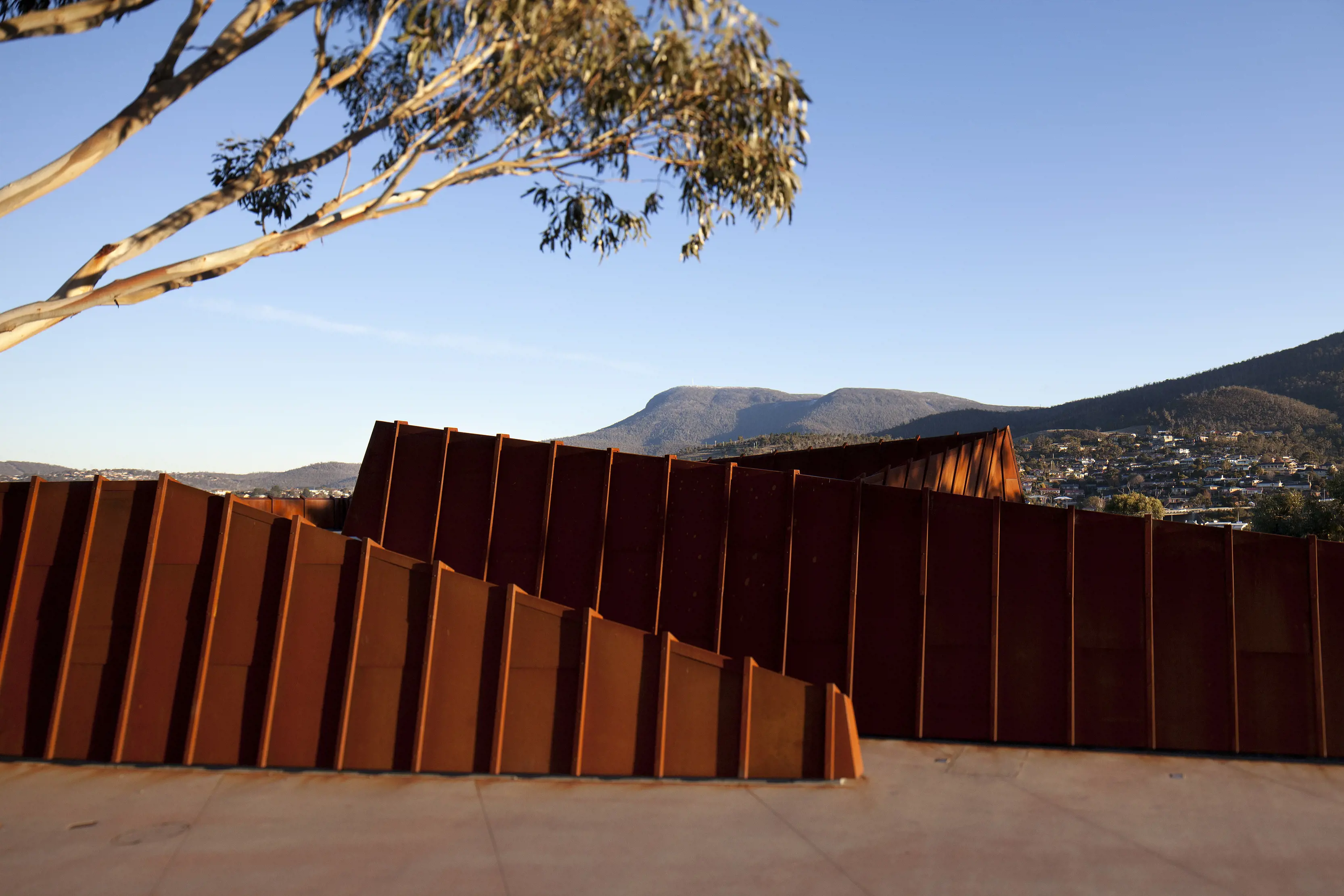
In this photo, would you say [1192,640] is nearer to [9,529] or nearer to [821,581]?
[821,581]

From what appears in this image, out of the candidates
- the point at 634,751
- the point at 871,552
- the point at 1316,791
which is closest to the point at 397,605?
the point at 634,751

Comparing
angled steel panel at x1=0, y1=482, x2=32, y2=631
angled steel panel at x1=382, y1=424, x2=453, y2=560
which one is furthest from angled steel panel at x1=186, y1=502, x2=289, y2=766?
angled steel panel at x1=382, y1=424, x2=453, y2=560

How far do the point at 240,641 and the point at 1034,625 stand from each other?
33.7ft

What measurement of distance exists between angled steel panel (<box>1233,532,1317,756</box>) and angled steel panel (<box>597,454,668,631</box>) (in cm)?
804

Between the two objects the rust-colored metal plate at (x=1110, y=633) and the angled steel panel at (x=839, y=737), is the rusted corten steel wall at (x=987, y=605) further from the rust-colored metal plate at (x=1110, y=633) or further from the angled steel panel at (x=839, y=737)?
the angled steel panel at (x=839, y=737)

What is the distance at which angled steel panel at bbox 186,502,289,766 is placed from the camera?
10.5 meters

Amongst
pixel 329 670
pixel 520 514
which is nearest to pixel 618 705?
pixel 329 670

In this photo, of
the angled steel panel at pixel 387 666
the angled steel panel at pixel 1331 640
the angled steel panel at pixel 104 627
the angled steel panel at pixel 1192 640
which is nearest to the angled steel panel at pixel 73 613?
the angled steel panel at pixel 104 627

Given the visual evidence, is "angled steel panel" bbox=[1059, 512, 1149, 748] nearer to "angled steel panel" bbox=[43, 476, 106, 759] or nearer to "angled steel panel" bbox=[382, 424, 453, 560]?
"angled steel panel" bbox=[382, 424, 453, 560]

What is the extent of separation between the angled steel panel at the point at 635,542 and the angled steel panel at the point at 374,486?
4312 millimetres

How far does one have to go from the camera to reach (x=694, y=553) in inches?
539

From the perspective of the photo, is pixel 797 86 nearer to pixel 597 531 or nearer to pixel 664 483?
pixel 664 483

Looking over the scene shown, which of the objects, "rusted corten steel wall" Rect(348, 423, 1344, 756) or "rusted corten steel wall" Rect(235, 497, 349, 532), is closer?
"rusted corten steel wall" Rect(348, 423, 1344, 756)

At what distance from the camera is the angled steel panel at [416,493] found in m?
15.2
